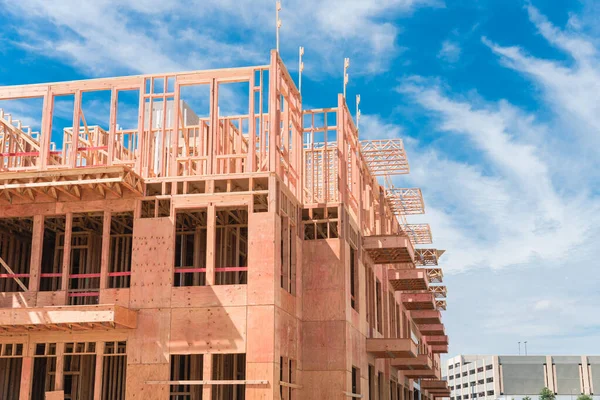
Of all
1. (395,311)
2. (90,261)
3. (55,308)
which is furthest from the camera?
(395,311)

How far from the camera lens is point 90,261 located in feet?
112

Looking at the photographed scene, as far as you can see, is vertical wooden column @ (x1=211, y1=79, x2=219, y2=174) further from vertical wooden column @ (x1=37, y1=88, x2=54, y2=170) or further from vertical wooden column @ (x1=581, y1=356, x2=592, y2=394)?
vertical wooden column @ (x1=581, y1=356, x2=592, y2=394)

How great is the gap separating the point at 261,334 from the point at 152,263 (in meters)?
4.74

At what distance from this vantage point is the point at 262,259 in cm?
2719

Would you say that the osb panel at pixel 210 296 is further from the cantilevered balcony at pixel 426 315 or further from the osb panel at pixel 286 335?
the cantilevered balcony at pixel 426 315

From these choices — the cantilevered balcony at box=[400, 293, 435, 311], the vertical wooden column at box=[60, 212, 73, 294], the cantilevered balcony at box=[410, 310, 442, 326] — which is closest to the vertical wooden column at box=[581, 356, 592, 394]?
the cantilevered balcony at box=[410, 310, 442, 326]

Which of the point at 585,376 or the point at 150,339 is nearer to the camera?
the point at 150,339

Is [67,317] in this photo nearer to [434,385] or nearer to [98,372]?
[98,372]

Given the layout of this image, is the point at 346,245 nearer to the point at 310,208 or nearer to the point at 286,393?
the point at 310,208

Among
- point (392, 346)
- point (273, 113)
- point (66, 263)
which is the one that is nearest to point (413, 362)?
point (392, 346)

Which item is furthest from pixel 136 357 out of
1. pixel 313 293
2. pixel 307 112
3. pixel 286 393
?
pixel 307 112

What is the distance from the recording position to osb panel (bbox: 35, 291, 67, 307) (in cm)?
2788

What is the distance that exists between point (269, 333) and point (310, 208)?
7.67m

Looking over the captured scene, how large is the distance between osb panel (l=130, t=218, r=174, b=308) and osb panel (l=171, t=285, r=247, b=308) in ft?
1.19
